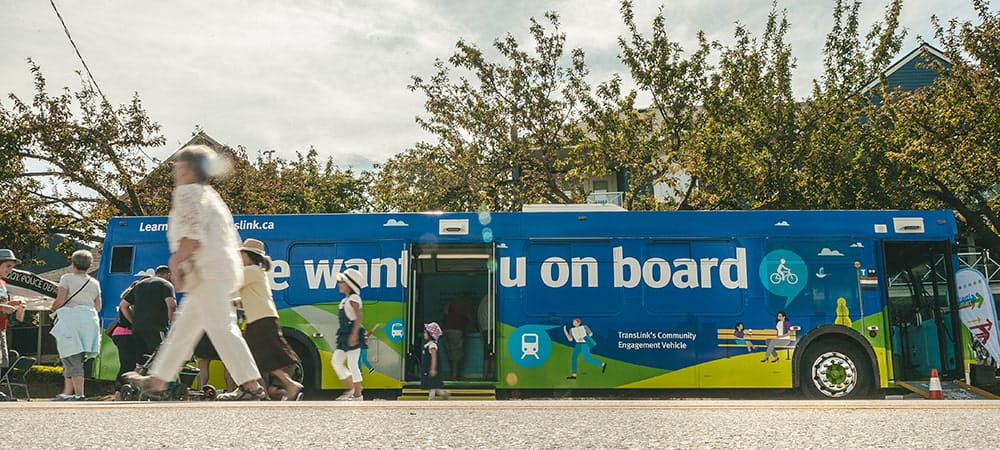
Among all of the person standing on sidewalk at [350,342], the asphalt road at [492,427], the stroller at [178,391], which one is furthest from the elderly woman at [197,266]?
the person standing on sidewalk at [350,342]

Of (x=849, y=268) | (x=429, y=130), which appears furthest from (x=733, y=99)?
(x=849, y=268)

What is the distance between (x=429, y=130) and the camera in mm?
23906

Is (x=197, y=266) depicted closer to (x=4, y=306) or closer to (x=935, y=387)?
(x=4, y=306)

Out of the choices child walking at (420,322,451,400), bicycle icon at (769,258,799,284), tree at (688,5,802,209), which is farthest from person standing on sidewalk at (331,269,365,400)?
tree at (688,5,802,209)

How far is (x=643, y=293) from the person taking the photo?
11.6 meters

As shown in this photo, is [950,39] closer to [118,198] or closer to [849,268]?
[849,268]

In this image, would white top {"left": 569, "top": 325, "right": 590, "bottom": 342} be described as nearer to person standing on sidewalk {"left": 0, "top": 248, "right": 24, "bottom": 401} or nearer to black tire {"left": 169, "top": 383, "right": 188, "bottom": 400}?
black tire {"left": 169, "top": 383, "right": 188, "bottom": 400}

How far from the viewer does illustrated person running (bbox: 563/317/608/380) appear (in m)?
11.4

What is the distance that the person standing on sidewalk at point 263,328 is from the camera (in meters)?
7.08

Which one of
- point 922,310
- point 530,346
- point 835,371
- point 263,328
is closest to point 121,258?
point 263,328

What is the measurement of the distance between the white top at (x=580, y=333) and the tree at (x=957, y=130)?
11276 millimetres

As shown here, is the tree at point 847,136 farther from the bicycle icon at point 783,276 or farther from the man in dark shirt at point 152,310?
the man in dark shirt at point 152,310

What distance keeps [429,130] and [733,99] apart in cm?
862

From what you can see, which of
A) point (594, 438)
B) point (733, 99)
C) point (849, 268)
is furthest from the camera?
point (733, 99)
